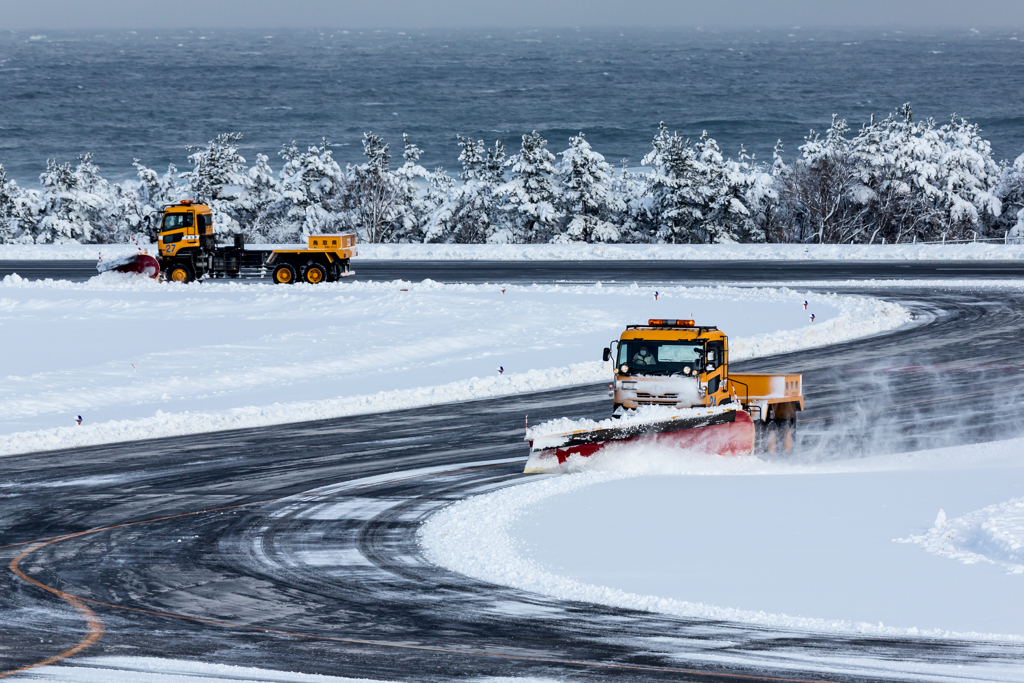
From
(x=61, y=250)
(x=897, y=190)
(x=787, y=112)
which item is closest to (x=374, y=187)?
(x=61, y=250)

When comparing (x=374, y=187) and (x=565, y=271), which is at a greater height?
(x=374, y=187)

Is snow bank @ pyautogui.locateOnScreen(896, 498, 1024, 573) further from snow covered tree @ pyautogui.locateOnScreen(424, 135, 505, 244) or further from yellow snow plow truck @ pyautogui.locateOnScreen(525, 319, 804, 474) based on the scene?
snow covered tree @ pyautogui.locateOnScreen(424, 135, 505, 244)

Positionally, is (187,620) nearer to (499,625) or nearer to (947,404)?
(499,625)

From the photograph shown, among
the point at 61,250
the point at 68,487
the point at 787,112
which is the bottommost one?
the point at 68,487

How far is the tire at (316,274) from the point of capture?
41406 mm

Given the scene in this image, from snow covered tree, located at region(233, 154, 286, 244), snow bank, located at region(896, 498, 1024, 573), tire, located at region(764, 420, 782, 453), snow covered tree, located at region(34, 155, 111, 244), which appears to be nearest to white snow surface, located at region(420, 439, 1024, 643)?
snow bank, located at region(896, 498, 1024, 573)

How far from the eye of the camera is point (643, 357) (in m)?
17.7

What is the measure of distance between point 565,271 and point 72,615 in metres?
35.5

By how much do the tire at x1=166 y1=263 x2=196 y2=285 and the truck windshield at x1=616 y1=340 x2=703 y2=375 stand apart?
26.8 metres

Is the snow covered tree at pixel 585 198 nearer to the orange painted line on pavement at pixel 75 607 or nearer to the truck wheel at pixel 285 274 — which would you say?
the truck wheel at pixel 285 274

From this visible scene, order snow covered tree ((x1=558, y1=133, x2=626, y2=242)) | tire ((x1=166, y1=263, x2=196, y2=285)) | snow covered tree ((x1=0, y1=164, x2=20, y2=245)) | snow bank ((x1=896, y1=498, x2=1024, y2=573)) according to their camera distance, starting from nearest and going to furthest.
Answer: snow bank ((x1=896, y1=498, x2=1024, y2=573))
tire ((x1=166, y1=263, x2=196, y2=285))
snow covered tree ((x1=558, y1=133, x2=626, y2=242))
snow covered tree ((x1=0, y1=164, x2=20, y2=245))

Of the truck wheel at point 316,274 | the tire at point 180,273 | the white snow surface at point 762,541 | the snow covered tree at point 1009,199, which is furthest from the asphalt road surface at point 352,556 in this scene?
the snow covered tree at point 1009,199

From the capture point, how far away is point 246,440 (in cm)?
2028

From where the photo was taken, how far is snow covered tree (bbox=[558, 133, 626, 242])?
6019 centimetres
